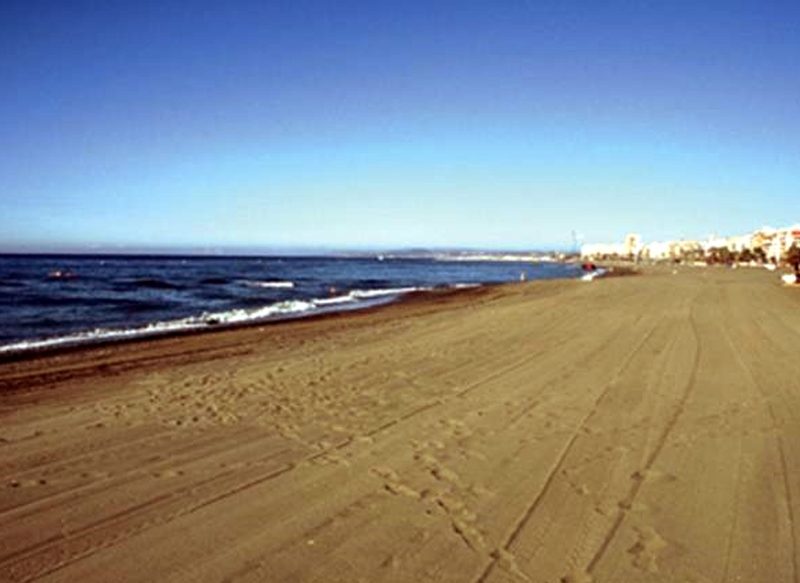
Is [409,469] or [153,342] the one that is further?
[153,342]

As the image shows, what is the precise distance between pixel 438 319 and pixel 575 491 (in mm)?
14248

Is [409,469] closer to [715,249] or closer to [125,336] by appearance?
[125,336]

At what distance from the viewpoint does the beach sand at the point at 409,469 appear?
3.90m

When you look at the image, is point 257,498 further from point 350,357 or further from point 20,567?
point 350,357

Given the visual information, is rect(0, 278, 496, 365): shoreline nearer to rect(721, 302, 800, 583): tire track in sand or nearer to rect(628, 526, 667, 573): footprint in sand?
rect(628, 526, 667, 573): footprint in sand

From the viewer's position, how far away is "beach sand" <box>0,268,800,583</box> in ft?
12.8

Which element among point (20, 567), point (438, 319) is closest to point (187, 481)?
point (20, 567)

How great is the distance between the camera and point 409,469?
552cm

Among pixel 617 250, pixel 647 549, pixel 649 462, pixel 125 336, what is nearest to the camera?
pixel 647 549

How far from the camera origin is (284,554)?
395 centimetres

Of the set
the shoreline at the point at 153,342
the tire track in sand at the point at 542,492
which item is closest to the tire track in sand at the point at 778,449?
the tire track in sand at the point at 542,492

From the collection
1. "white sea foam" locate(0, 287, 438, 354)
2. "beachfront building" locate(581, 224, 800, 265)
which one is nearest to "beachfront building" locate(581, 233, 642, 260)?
"beachfront building" locate(581, 224, 800, 265)

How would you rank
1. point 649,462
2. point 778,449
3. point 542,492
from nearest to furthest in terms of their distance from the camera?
point 542,492
point 649,462
point 778,449

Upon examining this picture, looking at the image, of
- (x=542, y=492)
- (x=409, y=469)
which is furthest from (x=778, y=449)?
(x=409, y=469)
